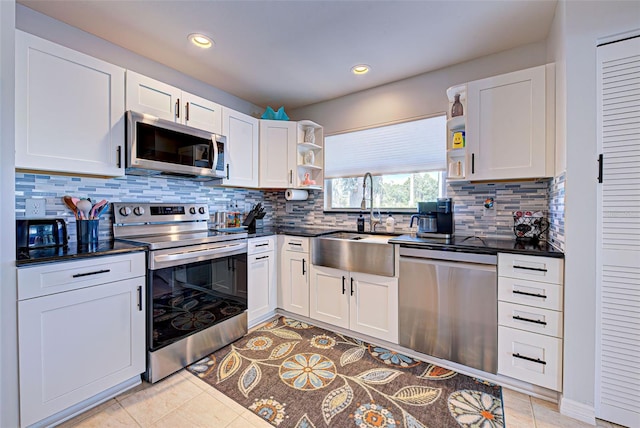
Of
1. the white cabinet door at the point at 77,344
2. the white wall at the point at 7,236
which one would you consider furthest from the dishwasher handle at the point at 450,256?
the white wall at the point at 7,236

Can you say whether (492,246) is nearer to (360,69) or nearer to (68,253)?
(360,69)

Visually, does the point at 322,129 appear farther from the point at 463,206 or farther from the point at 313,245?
the point at 463,206

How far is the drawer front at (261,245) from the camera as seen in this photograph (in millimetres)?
2588

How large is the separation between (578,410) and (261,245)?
98.6 inches

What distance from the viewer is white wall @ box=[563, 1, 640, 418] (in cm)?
149

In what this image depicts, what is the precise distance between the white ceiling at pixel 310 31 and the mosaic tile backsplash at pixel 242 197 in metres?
1.12

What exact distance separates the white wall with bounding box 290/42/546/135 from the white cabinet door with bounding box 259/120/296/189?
532 millimetres

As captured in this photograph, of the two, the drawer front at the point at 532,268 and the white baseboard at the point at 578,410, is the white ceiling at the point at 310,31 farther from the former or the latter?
the white baseboard at the point at 578,410

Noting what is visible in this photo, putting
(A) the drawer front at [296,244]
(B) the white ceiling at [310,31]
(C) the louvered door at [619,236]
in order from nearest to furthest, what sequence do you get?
(C) the louvered door at [619,236] → (B) the white ceiling at [310,31] → (A) the drawer front at [296,244]

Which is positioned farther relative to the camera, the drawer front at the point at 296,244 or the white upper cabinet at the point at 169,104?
the drawer front at the point at 296,244

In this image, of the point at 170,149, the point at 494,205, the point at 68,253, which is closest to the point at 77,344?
the point at 68,253

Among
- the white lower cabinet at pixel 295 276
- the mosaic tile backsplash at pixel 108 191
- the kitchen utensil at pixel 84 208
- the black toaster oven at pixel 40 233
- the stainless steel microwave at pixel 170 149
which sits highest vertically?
→ the stainless steel microwave at pixel 170 149

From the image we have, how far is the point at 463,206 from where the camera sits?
97.3 inches

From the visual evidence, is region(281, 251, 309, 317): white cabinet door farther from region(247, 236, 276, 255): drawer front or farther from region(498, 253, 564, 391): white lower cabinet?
region(498, 253, 564, 391): white lower cabinet
